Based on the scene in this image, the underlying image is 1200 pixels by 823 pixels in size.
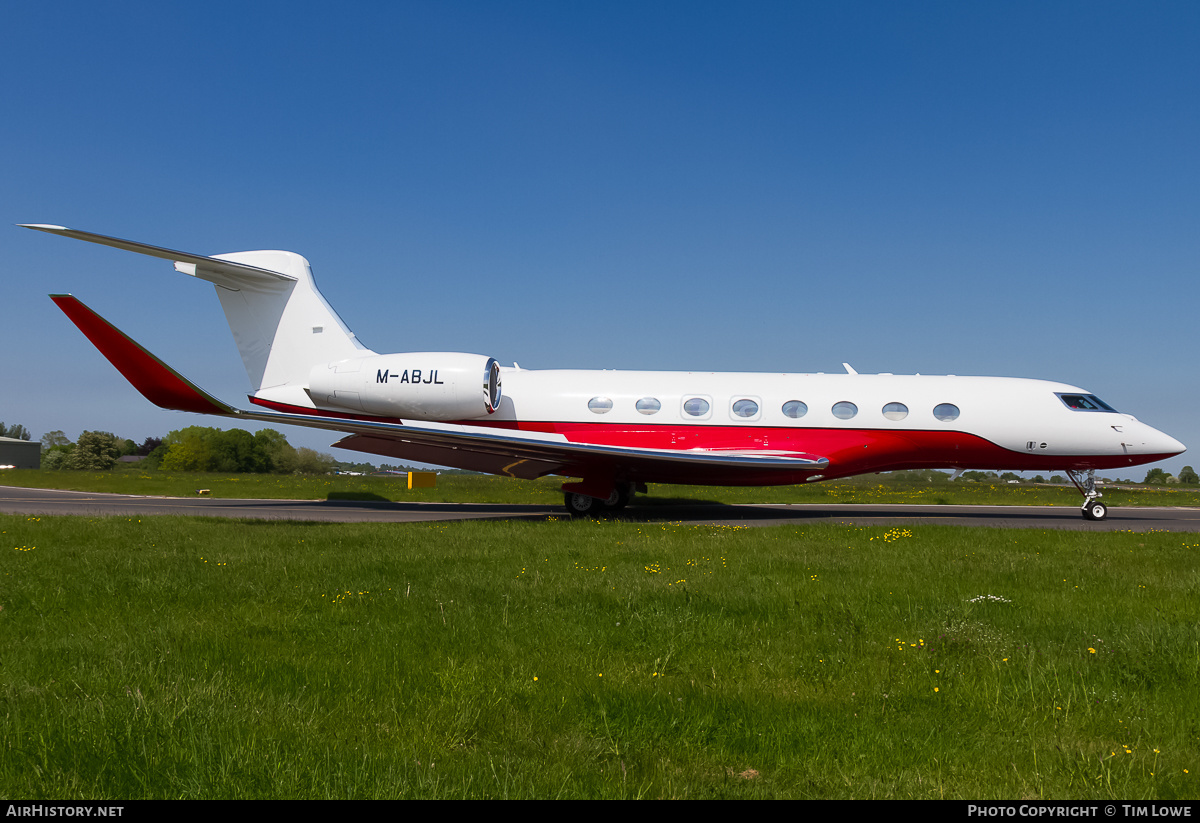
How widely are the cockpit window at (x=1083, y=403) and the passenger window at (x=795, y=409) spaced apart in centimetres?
598

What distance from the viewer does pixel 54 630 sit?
16.7ft

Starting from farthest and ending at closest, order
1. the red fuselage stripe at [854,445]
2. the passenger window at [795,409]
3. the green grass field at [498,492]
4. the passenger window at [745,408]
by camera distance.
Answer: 1. the green grass field at [498,492]
2. the passenger window at [745,408]
3. the passenger window at [795,409]
4. the red fuselage stripe at [854,445]

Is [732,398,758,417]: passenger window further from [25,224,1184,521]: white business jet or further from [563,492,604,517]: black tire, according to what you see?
[563,492,604,517]: black tire

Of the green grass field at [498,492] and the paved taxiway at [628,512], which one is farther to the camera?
the green grass field at [498,492]

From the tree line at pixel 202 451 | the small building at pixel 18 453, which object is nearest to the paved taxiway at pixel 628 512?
the tree line at pixel 202 451

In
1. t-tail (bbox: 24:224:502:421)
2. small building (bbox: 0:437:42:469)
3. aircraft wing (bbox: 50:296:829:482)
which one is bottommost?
small building (bbox: 0:437:42:469)

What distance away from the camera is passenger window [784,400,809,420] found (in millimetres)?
16703

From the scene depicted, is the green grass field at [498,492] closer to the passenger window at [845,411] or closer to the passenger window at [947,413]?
the passenger window at [845,411]

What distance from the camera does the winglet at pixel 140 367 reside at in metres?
13.4

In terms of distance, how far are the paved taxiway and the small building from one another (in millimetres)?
56165

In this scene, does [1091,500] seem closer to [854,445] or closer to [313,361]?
[854,445]

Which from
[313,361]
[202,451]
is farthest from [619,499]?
[202,451]

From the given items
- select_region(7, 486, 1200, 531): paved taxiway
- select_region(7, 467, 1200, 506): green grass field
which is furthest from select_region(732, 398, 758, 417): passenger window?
select_region(7, 467, 1200, 506): green grass field

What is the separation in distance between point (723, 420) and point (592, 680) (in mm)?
13046
